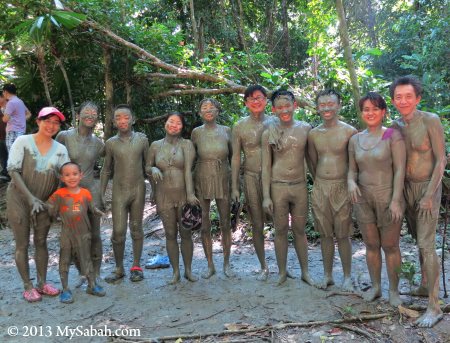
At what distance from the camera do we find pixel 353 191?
11.7ft

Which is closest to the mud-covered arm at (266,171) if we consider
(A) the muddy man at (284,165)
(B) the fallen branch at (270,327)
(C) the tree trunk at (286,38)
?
(A) the muddy man at (284,165)

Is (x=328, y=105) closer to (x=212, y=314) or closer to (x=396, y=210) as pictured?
(x=396, y=210)

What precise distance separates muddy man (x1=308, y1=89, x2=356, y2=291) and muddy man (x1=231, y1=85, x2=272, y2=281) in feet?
1.86

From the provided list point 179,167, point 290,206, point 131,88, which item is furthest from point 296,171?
point 131,88

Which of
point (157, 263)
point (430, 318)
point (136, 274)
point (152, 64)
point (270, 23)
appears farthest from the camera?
point (270, 23)

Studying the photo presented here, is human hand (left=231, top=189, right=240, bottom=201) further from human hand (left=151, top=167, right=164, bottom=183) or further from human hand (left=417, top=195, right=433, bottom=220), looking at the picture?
human hand (left=417, top=195, right=433, bottom=220)

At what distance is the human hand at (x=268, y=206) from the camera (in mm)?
4039

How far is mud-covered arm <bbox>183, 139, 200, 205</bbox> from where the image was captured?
164 inches

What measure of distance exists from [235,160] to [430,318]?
230cm

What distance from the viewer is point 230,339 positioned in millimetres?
3186

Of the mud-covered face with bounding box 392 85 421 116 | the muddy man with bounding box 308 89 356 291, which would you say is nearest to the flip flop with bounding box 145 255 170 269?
the muddy man with bounding box 308 89 356 291

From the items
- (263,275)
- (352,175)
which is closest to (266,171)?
(352,175)

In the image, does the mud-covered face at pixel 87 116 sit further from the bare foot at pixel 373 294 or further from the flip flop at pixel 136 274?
the bare foot at pixel 373 294

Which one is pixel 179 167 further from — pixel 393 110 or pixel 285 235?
pixel 393 110
